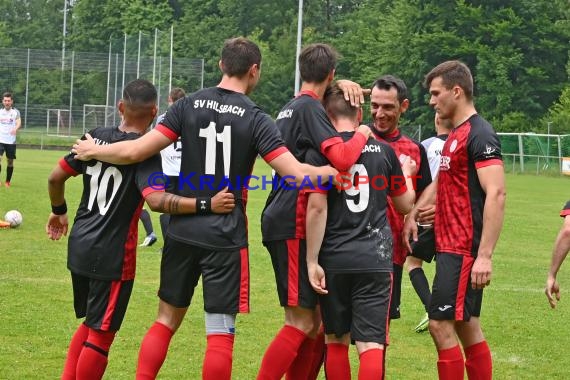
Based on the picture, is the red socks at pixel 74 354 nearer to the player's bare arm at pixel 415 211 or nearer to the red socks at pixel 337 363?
the red socks at pixel 337 363

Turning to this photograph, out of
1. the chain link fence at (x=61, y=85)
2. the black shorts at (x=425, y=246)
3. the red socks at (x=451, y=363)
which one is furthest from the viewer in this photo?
the chain link fence at (x=61, y=85)

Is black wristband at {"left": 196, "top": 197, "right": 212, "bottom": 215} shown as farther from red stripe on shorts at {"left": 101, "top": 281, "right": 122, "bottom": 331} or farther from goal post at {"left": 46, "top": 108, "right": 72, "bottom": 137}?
goal post at {"left": 46, "top": 108, "right": 72, "bottom": 137}

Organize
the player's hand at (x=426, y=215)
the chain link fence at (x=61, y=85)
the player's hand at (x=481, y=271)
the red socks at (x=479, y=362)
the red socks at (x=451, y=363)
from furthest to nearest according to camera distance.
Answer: the chain link fence at (x=61, y=85) → the player's hand at (x=426, y=215) → the red socks at (x=479, y=362) → the red socks at (x=451, y=363) → the player's hand at (x=481, y=271)

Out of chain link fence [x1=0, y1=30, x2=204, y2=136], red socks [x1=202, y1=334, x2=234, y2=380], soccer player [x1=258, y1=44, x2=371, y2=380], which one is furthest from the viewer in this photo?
chain link fence [x1=0, y1=30, x2=204, y2=136]

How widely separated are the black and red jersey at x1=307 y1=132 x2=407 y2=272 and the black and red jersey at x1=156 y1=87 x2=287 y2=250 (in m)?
0.49

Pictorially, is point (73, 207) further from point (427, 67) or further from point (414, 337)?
point (427, 67)

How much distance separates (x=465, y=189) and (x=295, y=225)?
3.49ft

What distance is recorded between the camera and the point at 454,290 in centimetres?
581

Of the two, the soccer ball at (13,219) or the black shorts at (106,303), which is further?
the soccer ball at (13,219)

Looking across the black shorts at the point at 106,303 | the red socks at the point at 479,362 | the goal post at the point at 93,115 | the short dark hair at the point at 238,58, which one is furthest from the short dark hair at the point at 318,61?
the goal post at the point at 93,115

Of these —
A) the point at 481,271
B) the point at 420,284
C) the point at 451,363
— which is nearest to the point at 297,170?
the point at 481,271

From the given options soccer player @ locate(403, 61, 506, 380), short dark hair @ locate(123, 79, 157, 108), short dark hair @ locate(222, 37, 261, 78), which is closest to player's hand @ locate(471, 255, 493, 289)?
soccer player @ locate(403, 61, 506, 380)

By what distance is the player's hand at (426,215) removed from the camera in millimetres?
6309

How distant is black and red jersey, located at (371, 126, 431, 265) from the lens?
6.38 m
